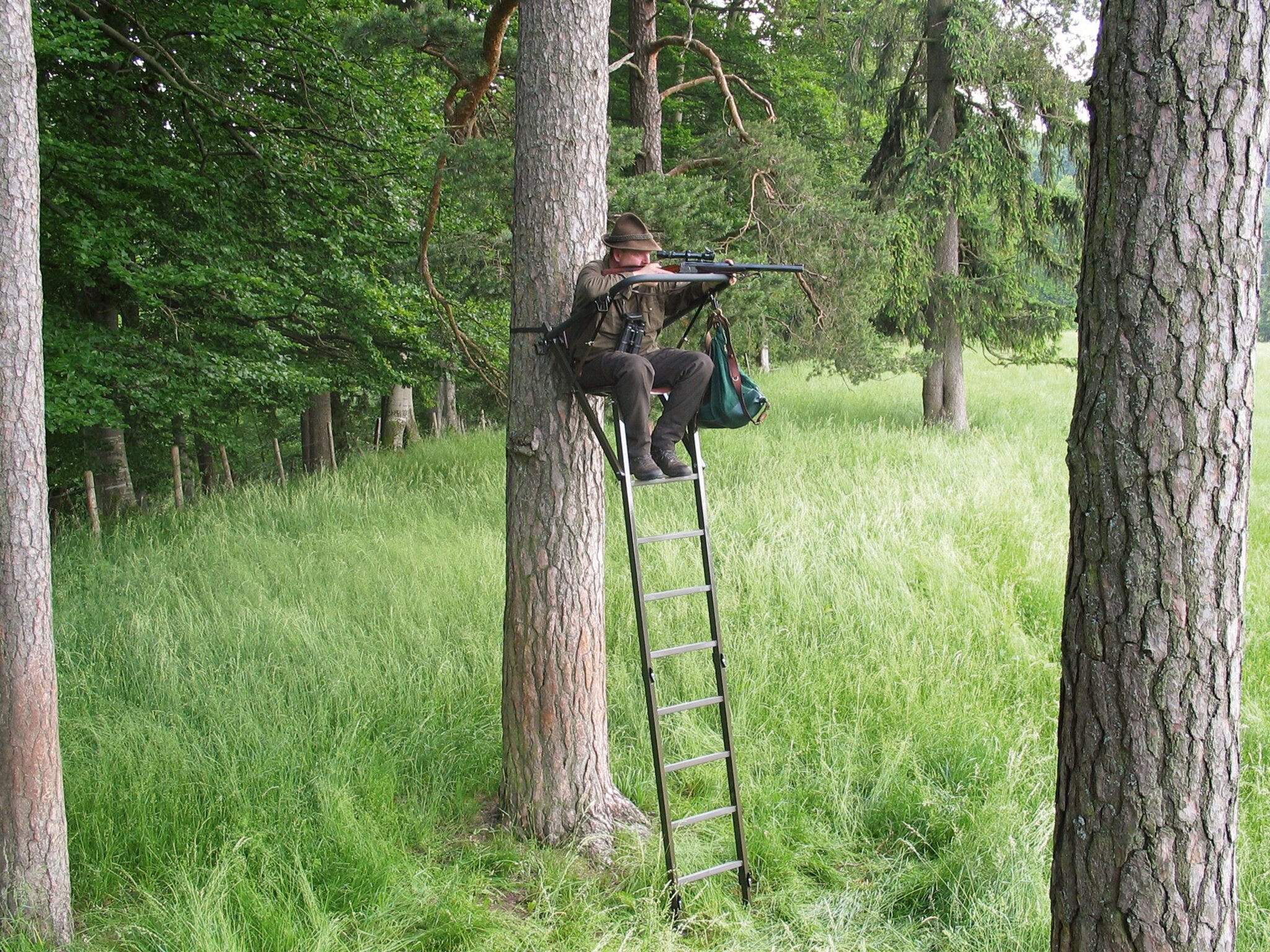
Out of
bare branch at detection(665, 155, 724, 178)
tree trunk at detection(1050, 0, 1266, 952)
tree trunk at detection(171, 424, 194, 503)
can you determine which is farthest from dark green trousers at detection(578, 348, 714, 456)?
tree trunk at detection(171, 424, 194, 503)

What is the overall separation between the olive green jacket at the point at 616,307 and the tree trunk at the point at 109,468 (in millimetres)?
10805

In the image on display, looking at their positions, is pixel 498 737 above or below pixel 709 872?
above

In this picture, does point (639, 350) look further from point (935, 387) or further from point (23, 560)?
point (935, 387)

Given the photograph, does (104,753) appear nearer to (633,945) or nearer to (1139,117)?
(633,945)

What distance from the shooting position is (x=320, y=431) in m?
18.3

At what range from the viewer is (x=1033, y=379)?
2408 cm

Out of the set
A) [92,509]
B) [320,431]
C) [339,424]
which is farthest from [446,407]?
[92,509]

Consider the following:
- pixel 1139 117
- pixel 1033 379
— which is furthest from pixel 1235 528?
pixel 1033 379

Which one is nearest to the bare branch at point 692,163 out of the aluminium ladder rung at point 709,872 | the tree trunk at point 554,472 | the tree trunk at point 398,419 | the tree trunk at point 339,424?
the tree trunk at point 554,472

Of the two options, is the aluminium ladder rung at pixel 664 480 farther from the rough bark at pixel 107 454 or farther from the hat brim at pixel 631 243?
the rough bark at pixel 107 454

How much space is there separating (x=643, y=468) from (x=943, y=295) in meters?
12.5

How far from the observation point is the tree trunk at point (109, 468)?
41.7 feet

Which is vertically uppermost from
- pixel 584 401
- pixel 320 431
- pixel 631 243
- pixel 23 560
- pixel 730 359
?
pixel 631 243

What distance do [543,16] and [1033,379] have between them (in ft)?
73.8
